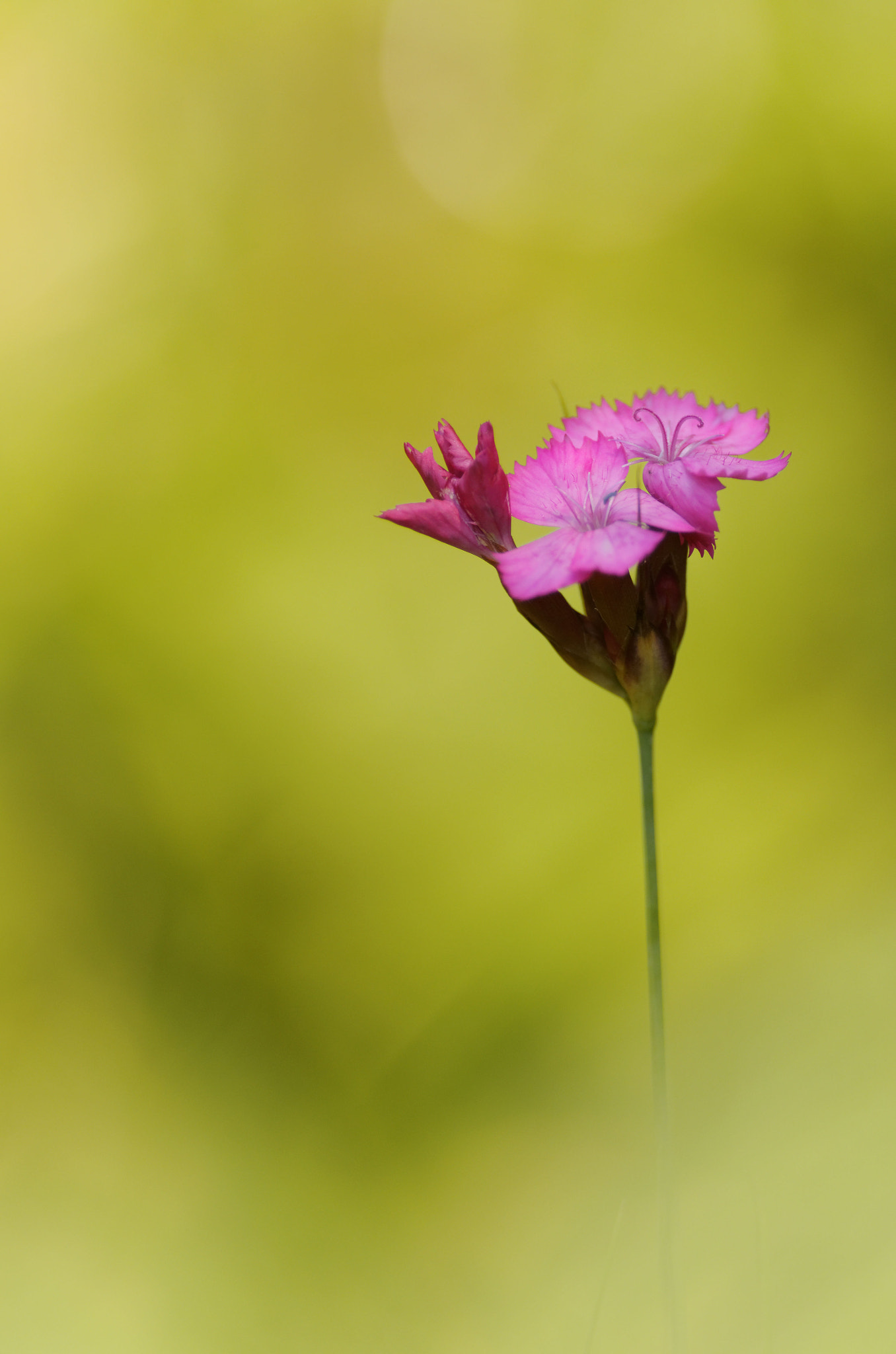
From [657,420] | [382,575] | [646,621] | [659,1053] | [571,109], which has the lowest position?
[659,1053]

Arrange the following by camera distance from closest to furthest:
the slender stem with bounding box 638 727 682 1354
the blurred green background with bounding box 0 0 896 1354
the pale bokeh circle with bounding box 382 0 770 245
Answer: the slender stem with bounding box 638 727 682 1354 < the blurred green background with bounding box 0 0 896 1354 < the pale bokeh circle with bounding box 382 0 770 245

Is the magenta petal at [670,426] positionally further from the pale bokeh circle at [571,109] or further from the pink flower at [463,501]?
the pale bokeh circle at [571,109]

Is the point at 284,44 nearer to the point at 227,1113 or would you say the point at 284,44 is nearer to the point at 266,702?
the point at 266,702

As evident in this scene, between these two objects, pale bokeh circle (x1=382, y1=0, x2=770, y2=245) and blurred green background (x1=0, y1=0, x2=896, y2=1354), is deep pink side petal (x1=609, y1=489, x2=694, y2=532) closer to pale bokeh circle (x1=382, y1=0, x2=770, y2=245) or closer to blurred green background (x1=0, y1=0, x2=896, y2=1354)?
blurred green background (x1=0, y1=0, x2=896, y2=1354)

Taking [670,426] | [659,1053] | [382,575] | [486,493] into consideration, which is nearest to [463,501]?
[486,493]

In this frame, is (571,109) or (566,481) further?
(571,109)

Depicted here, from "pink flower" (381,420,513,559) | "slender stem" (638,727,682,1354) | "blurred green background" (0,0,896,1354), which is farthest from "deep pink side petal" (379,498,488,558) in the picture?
"blurred green background" (0,0,896,1354)

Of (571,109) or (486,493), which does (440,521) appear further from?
(571,109)
